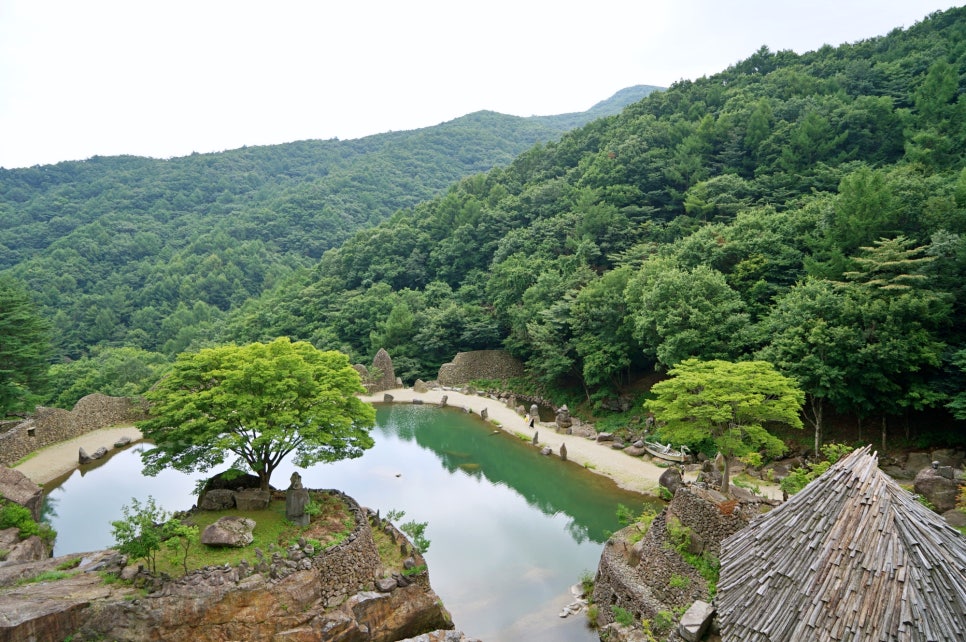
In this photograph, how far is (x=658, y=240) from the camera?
3512cm

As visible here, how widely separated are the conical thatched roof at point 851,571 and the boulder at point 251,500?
33.7 ft

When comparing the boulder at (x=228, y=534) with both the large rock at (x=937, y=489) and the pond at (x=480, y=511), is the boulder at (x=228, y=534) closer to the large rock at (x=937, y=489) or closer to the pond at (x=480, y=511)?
the pond at (x=480, y=511)

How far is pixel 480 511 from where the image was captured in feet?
62.0

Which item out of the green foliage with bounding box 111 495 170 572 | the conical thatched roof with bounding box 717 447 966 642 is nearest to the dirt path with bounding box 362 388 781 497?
the conical thatched roof with bounding box 717 447 966 642

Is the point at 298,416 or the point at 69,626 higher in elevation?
the point at 298,416

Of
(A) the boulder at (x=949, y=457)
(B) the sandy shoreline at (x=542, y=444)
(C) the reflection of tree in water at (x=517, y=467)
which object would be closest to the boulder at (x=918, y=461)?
(A) the boulder at (x=949, y=457)

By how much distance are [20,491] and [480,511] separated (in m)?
13.3

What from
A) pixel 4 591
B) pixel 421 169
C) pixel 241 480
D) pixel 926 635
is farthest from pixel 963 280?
pixel 421 169

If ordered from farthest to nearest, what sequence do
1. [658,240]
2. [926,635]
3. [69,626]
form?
[658,240] → [69,626] → [926,635]

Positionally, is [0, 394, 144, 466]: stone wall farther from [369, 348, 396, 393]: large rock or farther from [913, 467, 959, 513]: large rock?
[913, 467, 959, 513]: large rock

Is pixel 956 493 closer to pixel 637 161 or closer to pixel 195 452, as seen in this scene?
pixel 195 452

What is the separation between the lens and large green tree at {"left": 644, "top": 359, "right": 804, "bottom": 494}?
15.1m

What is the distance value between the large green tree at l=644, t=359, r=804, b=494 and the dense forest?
2.27 m

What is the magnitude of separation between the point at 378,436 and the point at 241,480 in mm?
12597
